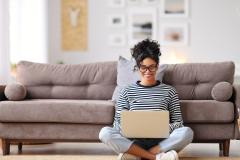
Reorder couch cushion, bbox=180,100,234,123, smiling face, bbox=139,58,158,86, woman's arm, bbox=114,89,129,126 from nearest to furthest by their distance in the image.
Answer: smiling face, bbox=139,58,158,86 → woman's arm, bbox=114,89,129,126 → couch cushion, bbox=180,100,234,123

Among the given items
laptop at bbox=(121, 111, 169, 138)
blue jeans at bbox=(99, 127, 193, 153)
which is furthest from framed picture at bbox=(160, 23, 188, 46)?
laptop at bbox=(121, 111, 169, 138)

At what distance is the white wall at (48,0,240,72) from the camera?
247 inches

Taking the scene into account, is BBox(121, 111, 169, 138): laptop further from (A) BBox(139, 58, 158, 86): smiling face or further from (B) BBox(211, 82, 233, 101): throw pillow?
(B) BBox(211, 82, 233, 101): throw pillow

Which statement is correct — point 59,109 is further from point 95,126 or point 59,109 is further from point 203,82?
point 203,82

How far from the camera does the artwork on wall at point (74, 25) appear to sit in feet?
21.1

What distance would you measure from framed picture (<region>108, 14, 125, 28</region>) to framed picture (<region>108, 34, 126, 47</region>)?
0.48 ft

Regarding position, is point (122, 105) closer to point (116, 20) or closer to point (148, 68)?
point (148, 68)

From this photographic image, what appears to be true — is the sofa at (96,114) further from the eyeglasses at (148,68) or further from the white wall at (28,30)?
the white wall at (28,30)

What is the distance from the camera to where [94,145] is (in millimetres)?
4219

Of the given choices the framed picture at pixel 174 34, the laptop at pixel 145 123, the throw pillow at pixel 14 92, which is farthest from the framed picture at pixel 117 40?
the laptop at pixel 145 123

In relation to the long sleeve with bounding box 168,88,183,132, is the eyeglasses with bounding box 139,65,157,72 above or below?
above

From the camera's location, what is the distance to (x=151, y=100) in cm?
308

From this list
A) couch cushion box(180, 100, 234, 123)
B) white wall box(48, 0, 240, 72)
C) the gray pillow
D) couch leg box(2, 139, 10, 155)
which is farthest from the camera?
white wall box(48, 0, 240, 72)

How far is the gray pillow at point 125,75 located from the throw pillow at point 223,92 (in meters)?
0.48
